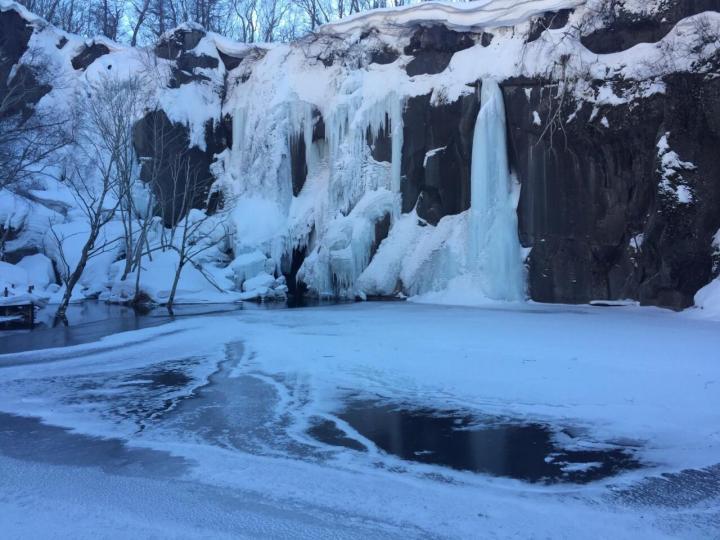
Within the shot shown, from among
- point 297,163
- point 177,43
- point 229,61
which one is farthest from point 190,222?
point 177,43

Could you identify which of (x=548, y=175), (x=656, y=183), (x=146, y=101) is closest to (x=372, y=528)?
(x=656, y=183)

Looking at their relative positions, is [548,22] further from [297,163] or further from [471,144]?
[297,163]

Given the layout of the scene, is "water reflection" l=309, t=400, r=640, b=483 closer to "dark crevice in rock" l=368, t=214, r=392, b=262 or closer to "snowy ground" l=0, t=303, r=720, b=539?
"snowy ground" l=0, t=303, r=720, b=539

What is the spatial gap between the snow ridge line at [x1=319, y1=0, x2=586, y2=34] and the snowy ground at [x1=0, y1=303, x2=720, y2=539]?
10.7 m

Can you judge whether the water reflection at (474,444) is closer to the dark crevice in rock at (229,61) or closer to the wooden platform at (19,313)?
the wooden platform at (19,313)

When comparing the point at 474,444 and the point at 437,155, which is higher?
the point at 437,155

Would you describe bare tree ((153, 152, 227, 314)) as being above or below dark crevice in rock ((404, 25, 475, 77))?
below

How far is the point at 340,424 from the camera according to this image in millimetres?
4891

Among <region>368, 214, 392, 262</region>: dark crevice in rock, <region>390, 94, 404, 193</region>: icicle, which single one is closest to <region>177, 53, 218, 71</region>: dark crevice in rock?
<region>390, 94, 404, 193</region>: icicle

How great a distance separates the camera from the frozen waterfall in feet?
52.3

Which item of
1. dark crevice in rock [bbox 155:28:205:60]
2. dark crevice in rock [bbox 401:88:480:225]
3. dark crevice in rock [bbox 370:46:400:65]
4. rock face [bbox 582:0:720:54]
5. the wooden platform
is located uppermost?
dark crevice in rock [bbox 155:28:205:60]

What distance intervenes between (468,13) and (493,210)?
6.23 meters

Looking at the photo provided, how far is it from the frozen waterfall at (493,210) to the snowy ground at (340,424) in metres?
6.21

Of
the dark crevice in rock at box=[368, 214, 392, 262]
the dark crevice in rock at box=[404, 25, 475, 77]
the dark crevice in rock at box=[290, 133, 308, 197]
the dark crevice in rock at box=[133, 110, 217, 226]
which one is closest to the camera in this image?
the dark crevice in rock at box=[404, 25, 475, 77]
